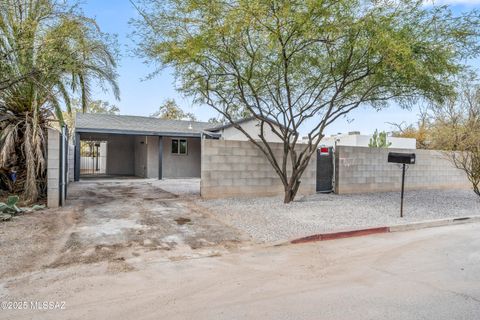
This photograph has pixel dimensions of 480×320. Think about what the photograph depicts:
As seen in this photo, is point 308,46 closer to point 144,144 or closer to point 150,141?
point 150,141

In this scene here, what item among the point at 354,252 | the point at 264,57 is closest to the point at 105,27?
the point at 264,57

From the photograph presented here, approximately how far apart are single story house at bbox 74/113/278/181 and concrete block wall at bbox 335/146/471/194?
6.79m

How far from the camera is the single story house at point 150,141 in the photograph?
16.1 metres

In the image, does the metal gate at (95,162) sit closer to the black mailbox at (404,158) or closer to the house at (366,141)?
the house at (366,141)

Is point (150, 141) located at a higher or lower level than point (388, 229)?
higher

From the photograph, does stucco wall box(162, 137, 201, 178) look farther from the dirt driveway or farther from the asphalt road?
the asphalt road

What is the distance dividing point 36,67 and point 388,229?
29.1 ft

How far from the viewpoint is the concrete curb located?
6.11 meters

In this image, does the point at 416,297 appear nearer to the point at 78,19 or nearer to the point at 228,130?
the point at 78,19

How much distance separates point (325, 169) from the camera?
11.8 meters

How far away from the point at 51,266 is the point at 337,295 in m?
3.66

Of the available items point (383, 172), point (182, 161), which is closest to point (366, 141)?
point (383, 172)

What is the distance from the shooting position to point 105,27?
8.47 meters

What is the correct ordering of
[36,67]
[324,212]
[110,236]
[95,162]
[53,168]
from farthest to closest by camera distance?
[95,162]
[324,212]
[53,168]
[36,67]
[110,236]
